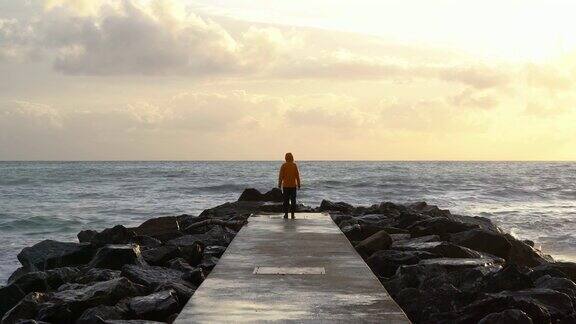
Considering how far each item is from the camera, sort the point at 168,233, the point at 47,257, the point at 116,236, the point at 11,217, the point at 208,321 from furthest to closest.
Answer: the point at 11,217, the point at 168,233, the point at 116,236, the point at 47,257, the point at 208,321

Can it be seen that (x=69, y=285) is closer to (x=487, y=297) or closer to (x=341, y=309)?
(x=341, y=309)

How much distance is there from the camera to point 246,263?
9781 mm

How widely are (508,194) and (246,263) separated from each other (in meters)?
39.7

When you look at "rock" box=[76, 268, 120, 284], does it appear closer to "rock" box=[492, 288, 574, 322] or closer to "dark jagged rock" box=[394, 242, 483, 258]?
"dark jagged rock" box=[394, 242, 483, 258]

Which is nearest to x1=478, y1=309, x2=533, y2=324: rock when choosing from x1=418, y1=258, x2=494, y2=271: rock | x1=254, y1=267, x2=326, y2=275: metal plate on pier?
x1=254, y1=267, x2=326, y2=275: metal plate on pier

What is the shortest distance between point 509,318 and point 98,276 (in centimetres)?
561

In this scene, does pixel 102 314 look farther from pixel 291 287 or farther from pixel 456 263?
pixel 456 263

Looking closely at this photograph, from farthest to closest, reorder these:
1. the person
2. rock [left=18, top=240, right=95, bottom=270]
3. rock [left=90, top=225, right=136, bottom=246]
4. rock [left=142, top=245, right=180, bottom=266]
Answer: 1. the person
2. rock [left=90, top=225, right=136, bottom=246]
3. rock [left=18, top=240, right=95, bottom=270]
4. rock [left=142, top=245, right=180, bottom=266]

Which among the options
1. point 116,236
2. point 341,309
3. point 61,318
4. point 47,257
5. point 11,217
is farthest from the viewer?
point 11,217

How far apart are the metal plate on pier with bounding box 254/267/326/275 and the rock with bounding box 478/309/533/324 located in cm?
242

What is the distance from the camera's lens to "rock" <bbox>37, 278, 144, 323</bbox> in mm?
8047

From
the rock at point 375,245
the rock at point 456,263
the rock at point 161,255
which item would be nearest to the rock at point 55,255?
the rock at point 161,255

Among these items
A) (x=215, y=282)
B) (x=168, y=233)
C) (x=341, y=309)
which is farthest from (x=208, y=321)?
(x=168, y=233)

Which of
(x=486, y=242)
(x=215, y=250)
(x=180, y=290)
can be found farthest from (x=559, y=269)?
(x=215, y=250)
